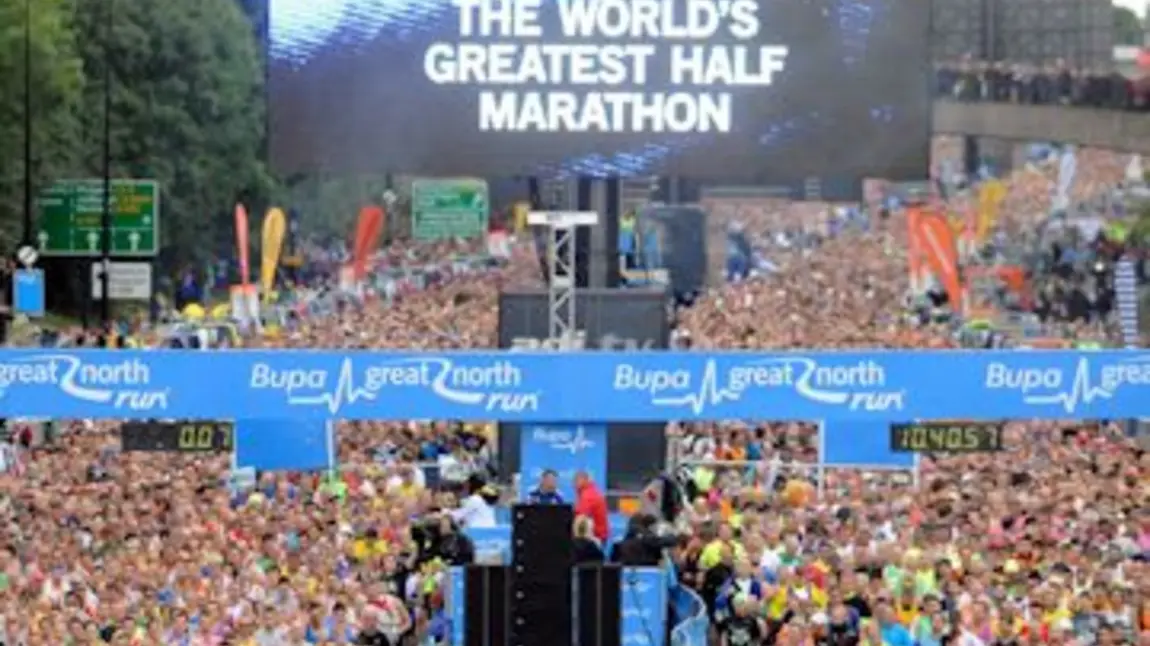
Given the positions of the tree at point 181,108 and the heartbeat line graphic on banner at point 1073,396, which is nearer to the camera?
the heartbeat line graphic on banner at point 1073,396

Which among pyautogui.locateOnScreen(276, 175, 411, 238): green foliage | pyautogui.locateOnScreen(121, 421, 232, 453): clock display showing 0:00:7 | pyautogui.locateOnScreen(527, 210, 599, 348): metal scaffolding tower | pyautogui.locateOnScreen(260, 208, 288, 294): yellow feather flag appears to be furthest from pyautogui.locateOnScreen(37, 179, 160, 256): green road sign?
pyautogui.locateOnScreen(276, 175, 411, 238): green foliage

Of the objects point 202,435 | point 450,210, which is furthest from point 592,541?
point 450,210

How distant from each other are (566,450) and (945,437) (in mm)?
4767

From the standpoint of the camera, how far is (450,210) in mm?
83938

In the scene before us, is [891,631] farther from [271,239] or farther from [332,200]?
[332,200]

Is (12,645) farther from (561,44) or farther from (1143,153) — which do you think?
(1143,153)

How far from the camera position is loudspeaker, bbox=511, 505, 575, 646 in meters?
21.0

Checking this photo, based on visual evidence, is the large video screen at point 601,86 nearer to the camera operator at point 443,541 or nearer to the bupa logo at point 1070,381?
the bupa logo at point 1070,381

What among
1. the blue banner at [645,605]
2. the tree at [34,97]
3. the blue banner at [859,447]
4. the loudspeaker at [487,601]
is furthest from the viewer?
the tree at [34,97]

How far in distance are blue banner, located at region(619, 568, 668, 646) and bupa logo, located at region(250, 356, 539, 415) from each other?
2.96 meters

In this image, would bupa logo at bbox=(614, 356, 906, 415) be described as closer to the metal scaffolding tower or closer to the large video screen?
the metal scaffolding tower

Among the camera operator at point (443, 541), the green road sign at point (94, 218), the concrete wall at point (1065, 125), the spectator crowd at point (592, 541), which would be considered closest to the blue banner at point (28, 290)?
the green road sign at point (94, 218)

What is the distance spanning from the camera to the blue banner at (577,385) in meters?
26.2

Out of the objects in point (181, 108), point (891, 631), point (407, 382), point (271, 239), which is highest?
point (181, 108)
